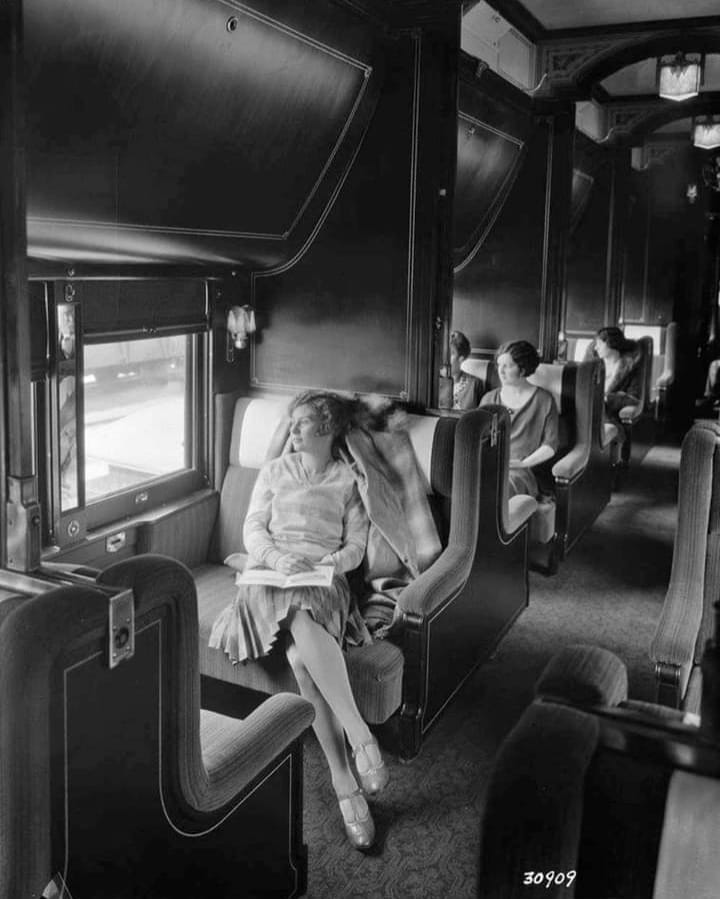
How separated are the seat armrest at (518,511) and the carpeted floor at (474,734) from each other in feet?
1.75

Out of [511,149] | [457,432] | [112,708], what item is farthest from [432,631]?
[511,149]

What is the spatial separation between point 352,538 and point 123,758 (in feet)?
6.02

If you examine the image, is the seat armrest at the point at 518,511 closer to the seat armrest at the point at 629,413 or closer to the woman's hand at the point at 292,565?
the woman's hand at the point at 292,565

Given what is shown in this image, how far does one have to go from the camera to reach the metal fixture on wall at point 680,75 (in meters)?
6.17

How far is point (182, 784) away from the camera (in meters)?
2.13

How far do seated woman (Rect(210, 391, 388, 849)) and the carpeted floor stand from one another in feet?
0.40

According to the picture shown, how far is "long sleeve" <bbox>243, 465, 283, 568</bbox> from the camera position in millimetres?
3555

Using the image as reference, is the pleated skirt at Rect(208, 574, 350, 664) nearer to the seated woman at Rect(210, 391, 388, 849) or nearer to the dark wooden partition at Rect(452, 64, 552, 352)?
the seated woman at Rect(210, 391, 388, 849)

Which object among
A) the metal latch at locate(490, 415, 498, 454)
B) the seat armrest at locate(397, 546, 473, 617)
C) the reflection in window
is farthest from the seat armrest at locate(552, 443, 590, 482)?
the reflection in window

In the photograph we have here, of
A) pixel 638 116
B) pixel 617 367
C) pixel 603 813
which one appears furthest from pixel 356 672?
pixel 638 116

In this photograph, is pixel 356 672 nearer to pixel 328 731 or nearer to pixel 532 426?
pixel 328 731

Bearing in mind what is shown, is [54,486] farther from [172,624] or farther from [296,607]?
[172,624]

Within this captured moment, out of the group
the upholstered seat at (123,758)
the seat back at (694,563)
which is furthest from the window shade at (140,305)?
the seat back at (694,563)

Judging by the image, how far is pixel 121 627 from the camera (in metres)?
1.88
